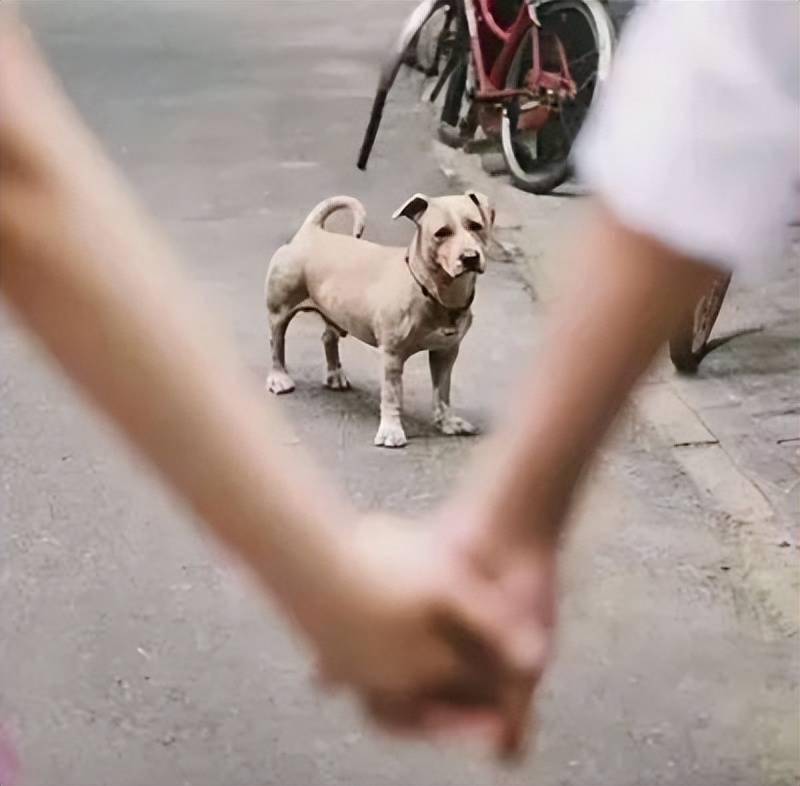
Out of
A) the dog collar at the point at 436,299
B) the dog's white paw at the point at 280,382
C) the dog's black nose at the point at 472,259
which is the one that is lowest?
the dog's white paw at the point at 280,382

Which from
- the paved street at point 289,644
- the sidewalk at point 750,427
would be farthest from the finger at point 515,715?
the sidewalk at point 750,427

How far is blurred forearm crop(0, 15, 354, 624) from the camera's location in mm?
260

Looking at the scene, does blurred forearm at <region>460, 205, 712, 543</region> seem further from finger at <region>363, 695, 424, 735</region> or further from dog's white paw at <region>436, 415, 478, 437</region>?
dog's white paw at <region>436, 415, 478, 437</region>

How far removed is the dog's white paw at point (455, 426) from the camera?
1.51 m

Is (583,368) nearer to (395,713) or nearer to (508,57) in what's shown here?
(395,713)

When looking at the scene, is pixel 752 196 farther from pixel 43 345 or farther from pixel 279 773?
pixel 279 773

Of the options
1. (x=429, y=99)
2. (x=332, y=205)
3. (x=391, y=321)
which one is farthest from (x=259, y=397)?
(x=429, y=99)

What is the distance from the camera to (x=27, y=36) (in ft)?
0.87

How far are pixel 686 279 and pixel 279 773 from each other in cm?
83

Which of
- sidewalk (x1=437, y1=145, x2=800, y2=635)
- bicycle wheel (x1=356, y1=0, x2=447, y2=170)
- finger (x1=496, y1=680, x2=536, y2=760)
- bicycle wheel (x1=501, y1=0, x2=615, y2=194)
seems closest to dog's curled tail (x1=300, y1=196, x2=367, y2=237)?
sidewalk (x1=437, y1=145, x2=800, y2=635)

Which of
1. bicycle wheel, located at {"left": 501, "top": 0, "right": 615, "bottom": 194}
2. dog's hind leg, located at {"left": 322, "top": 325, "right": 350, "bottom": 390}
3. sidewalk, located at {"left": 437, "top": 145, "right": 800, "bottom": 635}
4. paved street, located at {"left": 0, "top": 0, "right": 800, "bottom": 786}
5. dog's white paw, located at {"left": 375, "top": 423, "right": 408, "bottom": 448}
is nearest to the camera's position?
paved street, located at {"left": 0, "top": 0, "right": 800, "bottom": 786}

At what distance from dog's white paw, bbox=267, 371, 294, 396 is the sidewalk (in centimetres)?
31

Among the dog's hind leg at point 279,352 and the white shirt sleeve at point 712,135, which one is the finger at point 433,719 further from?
the dog's hind leg at point 279,352

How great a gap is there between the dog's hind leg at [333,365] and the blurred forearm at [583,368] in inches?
52.9
